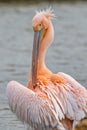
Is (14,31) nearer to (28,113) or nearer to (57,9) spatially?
(57,9)

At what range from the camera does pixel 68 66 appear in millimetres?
13961

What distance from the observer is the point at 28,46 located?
661 inches

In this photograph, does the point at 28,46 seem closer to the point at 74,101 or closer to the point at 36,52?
the point at 36,52

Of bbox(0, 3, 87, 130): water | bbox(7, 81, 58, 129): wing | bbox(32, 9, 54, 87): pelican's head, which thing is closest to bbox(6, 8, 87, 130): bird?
bbox(7, 81, 58, 129): wing

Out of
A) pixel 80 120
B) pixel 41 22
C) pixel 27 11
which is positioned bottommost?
pixel 27 11

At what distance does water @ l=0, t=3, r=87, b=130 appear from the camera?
1242 cm

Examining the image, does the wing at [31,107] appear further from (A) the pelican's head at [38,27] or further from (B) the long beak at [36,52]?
(A) the pelican's head at [38,27]

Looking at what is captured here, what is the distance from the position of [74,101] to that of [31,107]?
52cm

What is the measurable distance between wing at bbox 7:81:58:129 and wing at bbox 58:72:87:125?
20 cm

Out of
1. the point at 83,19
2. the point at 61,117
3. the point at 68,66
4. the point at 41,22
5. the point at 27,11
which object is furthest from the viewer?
the point at 27,11

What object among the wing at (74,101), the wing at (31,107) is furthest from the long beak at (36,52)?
the wing at (74,101)

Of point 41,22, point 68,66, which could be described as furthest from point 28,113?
point 68,66

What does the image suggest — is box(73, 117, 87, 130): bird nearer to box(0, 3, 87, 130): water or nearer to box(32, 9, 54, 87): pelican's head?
box(32, 9, 54, 87): pelican's head

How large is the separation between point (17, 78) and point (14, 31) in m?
6.97
